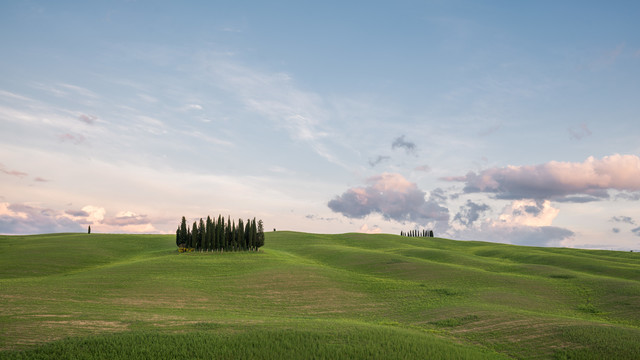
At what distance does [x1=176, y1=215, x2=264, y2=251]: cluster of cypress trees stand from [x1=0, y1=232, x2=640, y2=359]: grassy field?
15681 mm

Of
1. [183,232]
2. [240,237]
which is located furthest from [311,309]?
[183,232]

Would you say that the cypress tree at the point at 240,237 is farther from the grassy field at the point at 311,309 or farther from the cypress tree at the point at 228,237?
the grassy field at the point at 311,309

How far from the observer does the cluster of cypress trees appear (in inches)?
3935

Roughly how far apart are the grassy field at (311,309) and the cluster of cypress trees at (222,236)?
15681 mm

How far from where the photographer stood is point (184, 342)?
25.9m

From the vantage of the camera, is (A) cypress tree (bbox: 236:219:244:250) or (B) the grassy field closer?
(B) the grassy field

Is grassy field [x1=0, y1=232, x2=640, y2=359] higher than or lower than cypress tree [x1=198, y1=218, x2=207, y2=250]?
lower

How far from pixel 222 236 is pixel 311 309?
6105 cm

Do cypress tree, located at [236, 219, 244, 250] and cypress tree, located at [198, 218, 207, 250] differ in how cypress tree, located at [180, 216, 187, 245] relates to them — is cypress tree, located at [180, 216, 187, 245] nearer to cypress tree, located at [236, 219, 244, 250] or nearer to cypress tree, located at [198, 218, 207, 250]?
cypress tree, located at [198, 218, 207, 250]

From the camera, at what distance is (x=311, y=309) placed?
44.9 meters

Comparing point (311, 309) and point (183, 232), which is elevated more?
point (183, 232)

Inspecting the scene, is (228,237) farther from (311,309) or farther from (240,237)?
(311,309)

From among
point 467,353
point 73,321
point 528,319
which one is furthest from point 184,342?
point 528,319

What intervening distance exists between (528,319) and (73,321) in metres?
39.6
